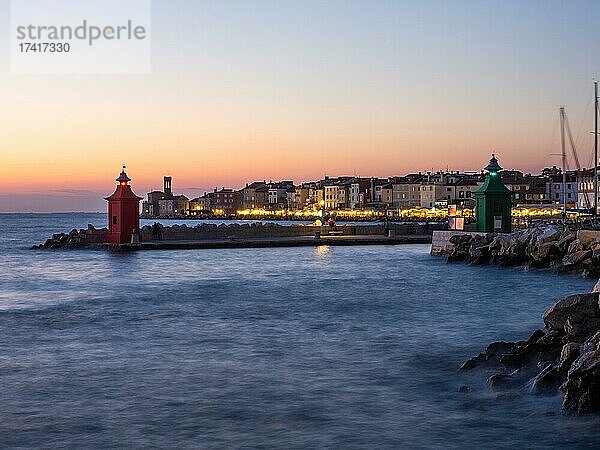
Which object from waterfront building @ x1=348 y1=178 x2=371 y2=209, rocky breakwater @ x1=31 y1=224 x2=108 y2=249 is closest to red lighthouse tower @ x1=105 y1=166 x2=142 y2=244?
rocky breakwater @ x1=31 y1=224 x2=108 y2=249

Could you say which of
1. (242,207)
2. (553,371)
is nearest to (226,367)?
(553,371)

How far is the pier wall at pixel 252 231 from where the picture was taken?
3969 centimetres

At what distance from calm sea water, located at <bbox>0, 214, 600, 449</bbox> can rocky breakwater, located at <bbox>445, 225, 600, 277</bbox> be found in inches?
48.8

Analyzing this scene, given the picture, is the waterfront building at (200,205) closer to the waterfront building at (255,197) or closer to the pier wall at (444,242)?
the waterfront building at (255,197)

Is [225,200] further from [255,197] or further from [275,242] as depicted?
[275,242]

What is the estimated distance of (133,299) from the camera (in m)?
19.0

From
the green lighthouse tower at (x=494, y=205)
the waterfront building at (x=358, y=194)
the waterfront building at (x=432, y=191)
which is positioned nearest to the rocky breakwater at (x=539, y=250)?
the green lighthouse tower at (x=494, y=205)

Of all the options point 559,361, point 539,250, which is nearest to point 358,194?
point 539,250

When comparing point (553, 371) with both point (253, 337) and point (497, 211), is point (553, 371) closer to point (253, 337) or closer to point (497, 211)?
point (253, 337)

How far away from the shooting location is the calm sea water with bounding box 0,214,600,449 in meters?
7.39

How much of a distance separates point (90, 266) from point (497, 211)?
15315 millimetres

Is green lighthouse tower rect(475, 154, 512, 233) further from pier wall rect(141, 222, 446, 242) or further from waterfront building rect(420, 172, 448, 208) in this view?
waterfront building rect(420, 172, 448, 208)

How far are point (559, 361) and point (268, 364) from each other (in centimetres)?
380

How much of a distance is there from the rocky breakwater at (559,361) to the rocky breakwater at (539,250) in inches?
540
